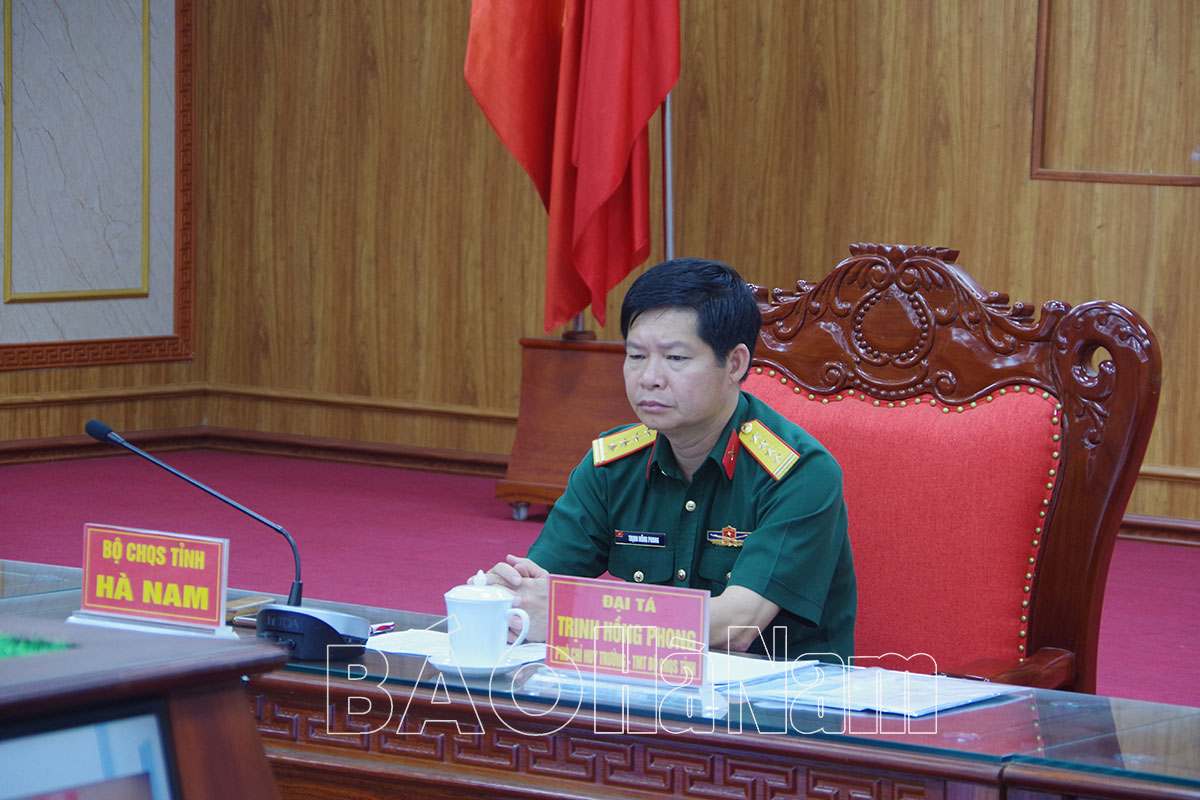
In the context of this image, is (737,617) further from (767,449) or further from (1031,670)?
(1031,670)

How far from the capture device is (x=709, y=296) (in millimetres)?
1893

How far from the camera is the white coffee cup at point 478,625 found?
4.67 feet

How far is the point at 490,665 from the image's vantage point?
1434 mm

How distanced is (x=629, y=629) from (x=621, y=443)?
2.15 ft

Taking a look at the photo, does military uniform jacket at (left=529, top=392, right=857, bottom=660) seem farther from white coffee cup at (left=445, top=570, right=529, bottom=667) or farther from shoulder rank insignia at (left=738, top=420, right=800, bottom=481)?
white coffee cup at (left=445, top=570, right=529, bottom=667)

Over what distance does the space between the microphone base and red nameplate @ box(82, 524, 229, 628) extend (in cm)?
6

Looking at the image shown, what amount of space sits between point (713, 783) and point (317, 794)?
1.24 feet

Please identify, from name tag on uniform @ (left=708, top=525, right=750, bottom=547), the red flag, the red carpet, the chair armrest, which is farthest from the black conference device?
the red flag

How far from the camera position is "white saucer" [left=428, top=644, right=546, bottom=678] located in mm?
1417

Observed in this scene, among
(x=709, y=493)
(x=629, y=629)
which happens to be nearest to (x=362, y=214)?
(x=709, y=493)

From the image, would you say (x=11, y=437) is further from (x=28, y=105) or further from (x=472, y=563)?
(x=472, y=563)

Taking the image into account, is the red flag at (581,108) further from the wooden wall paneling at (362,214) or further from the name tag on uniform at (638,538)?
the name tag on uniform at (638,538)

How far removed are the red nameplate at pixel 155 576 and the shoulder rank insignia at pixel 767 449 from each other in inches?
25.9

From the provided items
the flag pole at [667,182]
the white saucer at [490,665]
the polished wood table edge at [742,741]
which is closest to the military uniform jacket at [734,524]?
the white saucer at [490,665]
